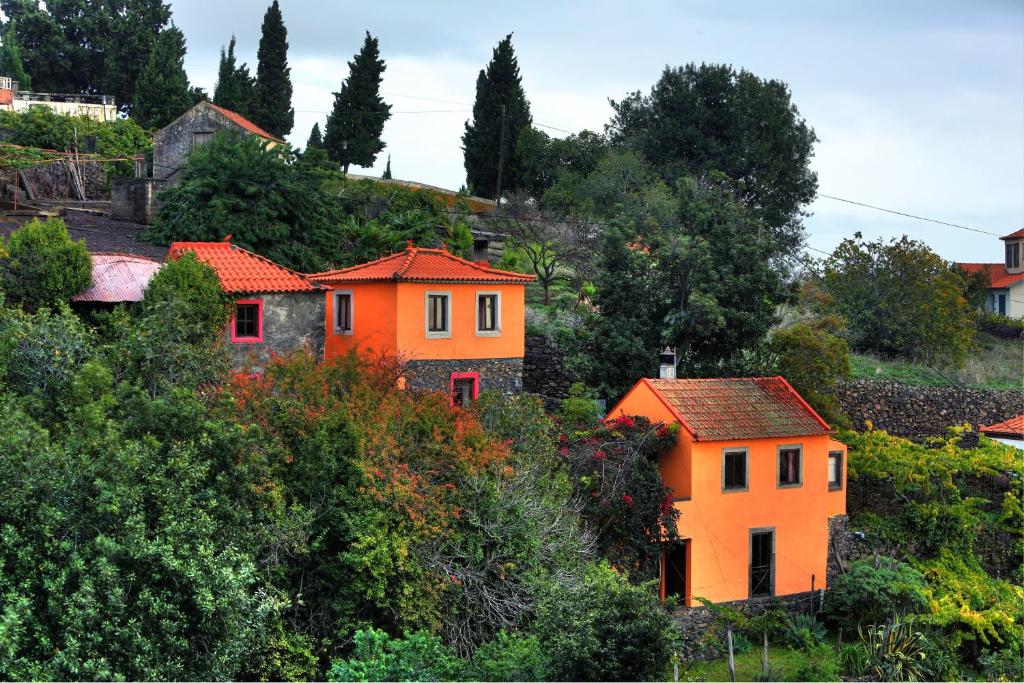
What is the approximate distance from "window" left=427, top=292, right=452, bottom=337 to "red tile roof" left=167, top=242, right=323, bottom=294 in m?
3.16

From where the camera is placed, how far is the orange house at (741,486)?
85.9ft

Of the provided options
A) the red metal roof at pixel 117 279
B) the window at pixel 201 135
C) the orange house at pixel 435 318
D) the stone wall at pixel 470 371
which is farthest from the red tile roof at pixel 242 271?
the window at pixel 201 135

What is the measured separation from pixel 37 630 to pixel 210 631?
2.27m

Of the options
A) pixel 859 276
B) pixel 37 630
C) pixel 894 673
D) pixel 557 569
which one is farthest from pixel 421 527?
pixel 859 276

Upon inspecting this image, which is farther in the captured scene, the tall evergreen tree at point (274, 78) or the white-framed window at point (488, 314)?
the tall evergreen tree at point (274, 78)

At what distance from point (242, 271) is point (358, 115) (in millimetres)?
31895

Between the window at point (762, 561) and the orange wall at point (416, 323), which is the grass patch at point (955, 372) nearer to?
the window at point (762, 561)

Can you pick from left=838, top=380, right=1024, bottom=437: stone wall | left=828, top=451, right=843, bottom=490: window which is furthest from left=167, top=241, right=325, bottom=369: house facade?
left=838, top=380, right=1024, bottom=437: stone wall

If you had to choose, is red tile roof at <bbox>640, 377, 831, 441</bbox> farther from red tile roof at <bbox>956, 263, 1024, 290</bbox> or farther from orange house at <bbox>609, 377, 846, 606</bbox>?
red tile roof at <bbox>956, 263, 1024, 290</bbox>

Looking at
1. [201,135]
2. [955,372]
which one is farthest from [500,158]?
[955,372]

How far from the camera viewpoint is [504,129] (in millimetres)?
59656

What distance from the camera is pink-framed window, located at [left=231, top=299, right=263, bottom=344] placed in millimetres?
27031

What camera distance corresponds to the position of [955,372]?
140 ft

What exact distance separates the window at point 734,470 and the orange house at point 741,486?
0.02 meters
